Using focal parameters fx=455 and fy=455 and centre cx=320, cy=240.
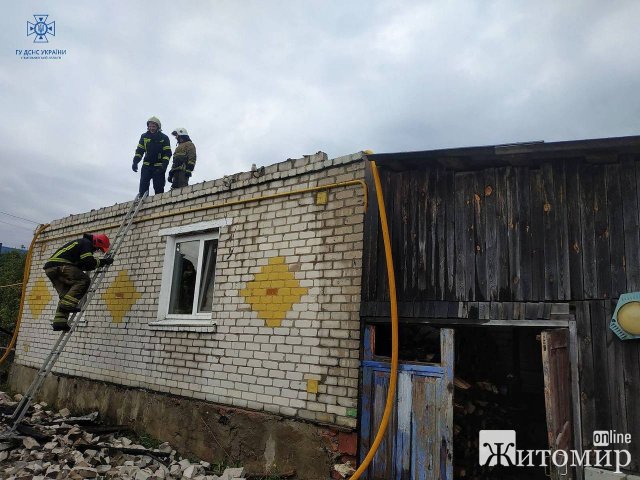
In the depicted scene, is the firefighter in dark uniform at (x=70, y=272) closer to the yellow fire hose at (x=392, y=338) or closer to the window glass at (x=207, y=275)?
the window glass at (x=207, y=275)

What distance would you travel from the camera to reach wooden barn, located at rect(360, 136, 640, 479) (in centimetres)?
353

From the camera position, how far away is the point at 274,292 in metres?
5.31

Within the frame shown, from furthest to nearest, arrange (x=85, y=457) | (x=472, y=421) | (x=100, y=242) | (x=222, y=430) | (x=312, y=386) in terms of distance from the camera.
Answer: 1. (x=100, y=242)
2. (x=222, y=430)
3. (x=85, y=457)
4. (x=472, y=421)
5. (x=312, y=386)

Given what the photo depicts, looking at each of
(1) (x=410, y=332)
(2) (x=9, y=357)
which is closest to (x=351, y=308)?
(1) (x=410, y=332)

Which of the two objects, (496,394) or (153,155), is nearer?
(496,394)

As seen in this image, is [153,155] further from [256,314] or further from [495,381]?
[495,381]

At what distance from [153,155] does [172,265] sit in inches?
96.6

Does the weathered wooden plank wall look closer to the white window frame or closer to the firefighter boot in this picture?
the white window frame

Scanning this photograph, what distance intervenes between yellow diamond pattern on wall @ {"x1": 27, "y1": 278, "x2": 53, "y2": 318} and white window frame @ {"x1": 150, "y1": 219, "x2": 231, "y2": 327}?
360 cm

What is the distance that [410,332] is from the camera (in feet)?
15.6

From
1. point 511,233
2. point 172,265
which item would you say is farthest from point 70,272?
point 511,233

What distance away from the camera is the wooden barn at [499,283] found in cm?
353

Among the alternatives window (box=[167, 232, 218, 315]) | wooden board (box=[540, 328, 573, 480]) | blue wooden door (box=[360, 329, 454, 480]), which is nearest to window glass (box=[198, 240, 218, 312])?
window (box=[167, 232, 218, 315])

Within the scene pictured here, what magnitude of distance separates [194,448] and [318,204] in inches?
133
